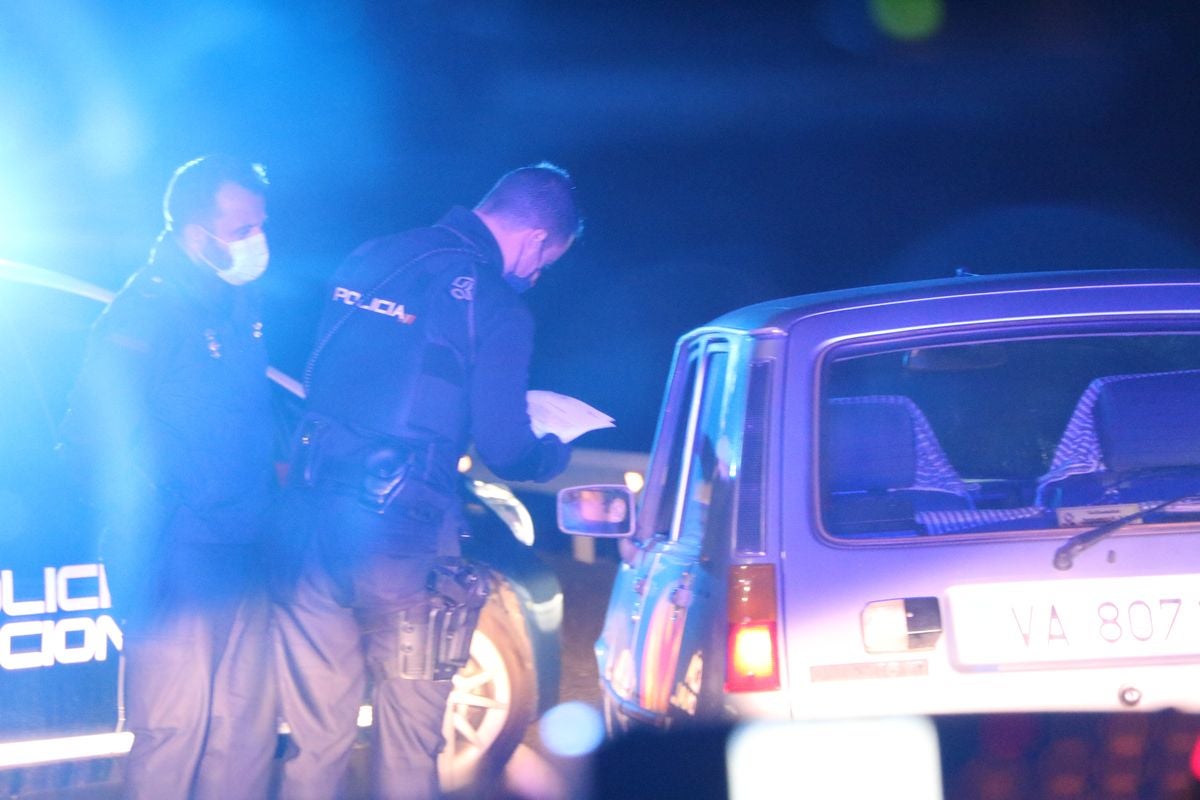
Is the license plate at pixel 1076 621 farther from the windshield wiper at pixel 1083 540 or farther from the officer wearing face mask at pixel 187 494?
the officer wearing face mask at pixel 187 494

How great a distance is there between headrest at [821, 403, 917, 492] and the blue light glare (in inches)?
97.7

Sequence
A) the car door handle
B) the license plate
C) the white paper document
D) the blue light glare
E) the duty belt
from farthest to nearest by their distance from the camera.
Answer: the blue light glare, the white paper document, the duty belt, the car door handle, the license plate

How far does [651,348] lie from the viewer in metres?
22.7

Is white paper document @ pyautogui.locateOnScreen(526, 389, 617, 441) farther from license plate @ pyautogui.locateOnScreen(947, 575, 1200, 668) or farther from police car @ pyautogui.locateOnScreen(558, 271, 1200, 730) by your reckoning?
license plate @ pyautogui.locateOnScreen(947, 575, 1200, 668)

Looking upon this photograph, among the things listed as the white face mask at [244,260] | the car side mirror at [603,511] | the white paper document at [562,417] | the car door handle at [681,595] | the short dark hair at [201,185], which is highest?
the short dark hair at [201,185]

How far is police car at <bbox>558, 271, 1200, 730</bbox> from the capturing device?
2930 mm

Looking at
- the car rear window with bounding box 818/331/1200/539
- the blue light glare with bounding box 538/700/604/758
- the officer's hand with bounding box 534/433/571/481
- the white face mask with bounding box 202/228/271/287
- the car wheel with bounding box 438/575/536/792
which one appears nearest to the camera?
the car rear window with bounding box 818/331/1200/539

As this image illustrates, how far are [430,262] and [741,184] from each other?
25565mm

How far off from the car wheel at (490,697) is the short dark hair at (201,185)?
70.5 inches

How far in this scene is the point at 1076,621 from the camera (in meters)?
2.94

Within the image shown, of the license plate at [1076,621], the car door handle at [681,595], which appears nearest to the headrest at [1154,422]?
Answer: the license plate at [1076,621]

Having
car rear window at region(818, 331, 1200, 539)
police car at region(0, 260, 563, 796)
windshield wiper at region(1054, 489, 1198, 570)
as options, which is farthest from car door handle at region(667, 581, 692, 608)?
police car at region(0, 260, 563, 796)

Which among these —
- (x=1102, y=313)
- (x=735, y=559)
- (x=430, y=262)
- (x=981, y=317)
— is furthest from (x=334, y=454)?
(x=1102, y=313)

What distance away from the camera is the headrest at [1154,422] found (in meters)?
3.25
